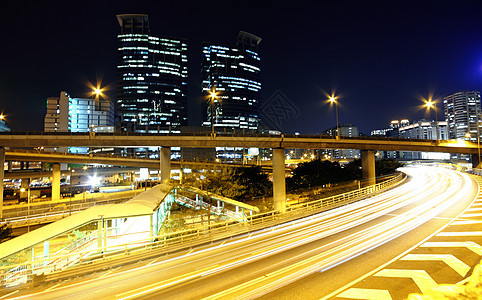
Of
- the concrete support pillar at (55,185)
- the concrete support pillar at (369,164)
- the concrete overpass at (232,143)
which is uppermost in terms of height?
the concrete overpass at (232,143)

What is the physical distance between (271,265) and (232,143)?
3126 centimetres

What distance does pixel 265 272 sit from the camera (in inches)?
433

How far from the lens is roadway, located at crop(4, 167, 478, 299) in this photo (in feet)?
31.7

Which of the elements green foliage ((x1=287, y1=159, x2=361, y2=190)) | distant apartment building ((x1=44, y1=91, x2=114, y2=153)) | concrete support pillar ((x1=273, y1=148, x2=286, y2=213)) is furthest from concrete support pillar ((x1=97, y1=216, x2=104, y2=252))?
distant apartment building ((x1=44, y1=91, x2=114, y2=153))

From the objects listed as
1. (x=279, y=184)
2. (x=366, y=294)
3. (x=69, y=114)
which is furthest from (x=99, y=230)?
(x=69, y=114)

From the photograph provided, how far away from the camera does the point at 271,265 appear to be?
38.6 feet

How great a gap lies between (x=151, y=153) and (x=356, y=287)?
15881 centimetres

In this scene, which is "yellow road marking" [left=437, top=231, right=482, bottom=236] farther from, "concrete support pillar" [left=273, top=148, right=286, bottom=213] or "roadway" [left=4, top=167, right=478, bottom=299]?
"concrete support pillar" [left=273, top=148, right=286, bottom=213]

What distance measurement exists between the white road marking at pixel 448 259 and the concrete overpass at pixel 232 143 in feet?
87.7

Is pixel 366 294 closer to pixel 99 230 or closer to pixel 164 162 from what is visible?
pixel 99 230

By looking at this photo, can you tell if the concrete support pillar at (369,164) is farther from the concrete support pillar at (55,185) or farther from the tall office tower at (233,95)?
the tall office tower at (233,95)

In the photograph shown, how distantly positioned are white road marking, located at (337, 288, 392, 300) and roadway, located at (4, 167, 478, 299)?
12.6 inches

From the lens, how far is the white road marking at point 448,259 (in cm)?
995

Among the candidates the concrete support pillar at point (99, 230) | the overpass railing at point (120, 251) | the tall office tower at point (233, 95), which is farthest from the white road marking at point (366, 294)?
the tall office tower at point (233, 95)
